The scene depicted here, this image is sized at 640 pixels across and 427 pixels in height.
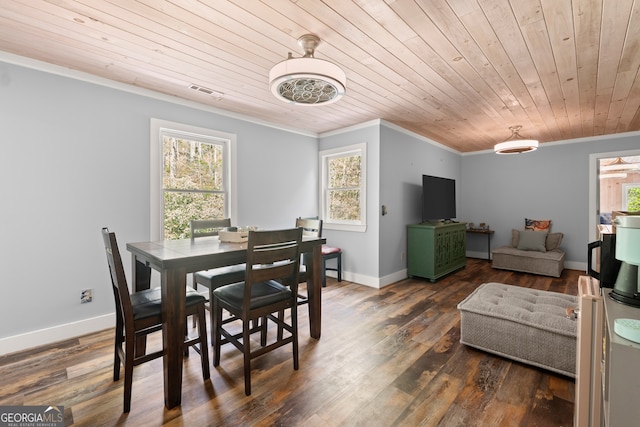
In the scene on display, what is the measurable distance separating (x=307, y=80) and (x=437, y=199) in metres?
3.76

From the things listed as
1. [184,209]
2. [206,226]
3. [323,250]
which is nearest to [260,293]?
[206,226]

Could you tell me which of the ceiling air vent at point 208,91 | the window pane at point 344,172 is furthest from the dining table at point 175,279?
the window pane at point 344,172

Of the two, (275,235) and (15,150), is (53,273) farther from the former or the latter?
(275,235)

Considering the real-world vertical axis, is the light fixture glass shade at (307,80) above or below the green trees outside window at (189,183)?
above

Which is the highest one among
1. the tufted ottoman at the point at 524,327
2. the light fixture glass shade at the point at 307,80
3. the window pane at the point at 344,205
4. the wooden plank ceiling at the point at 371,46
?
the wooden plank ceiling at the point at 371,46

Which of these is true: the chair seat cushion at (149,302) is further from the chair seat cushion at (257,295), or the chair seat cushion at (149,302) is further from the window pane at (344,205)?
the window pane at (344,205)

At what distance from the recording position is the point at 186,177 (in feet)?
11.1

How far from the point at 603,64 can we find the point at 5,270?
5.20 meters

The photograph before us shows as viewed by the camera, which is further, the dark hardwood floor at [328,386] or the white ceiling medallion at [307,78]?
the white ceiling medallion at [307,78]

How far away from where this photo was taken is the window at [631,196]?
7595 millimetres

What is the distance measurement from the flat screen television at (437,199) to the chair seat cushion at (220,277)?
3.29 m

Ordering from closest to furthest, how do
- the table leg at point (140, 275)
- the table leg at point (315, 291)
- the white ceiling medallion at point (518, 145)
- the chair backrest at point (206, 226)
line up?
the table leg at point (140, 275), the table leg at point (315, 291), the chair backrest at point (206, 226), the white ceiling medallion at point (518, 145)

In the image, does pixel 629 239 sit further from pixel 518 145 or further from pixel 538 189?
pixel 538 189

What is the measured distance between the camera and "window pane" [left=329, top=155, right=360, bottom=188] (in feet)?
14.8
